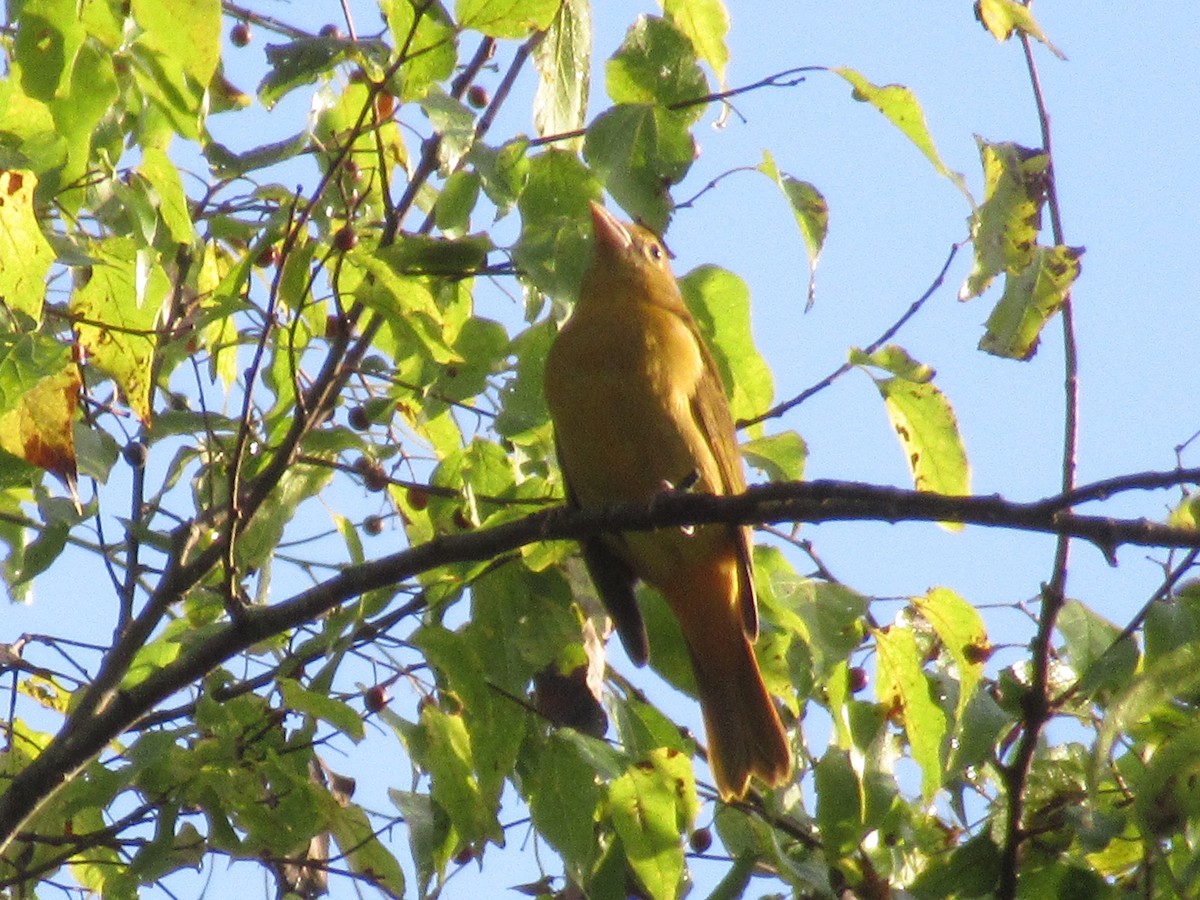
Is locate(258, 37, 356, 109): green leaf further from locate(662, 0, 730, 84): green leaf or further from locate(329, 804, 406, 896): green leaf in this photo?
locate(329, 804, 406, 896): green leaf

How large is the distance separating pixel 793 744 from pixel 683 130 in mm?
1844

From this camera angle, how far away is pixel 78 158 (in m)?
2.78

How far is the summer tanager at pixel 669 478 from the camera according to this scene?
150 inches

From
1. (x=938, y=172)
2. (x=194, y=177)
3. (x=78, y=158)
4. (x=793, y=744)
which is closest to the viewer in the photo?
(x=938, y=172)

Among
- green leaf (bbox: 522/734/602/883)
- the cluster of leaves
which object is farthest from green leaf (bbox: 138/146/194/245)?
green leaf (bbox: 522/734/602/883)

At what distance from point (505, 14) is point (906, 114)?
0.70 metres

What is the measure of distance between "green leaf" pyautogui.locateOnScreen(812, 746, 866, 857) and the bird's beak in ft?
7.84

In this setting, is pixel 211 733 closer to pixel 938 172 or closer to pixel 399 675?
pixel 399 675

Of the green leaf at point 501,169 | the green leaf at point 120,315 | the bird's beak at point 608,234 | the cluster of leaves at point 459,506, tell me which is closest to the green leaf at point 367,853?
the cluster of leaves at point 459,506

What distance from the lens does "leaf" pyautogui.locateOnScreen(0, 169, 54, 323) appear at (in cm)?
240

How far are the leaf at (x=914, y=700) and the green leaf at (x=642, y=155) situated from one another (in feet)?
2.80

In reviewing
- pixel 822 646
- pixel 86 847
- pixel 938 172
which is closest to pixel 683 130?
pixel 938 172

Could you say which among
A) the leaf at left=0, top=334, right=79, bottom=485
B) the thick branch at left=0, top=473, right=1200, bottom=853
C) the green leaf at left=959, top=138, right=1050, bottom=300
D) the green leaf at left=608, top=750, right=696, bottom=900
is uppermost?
the green leaf at left=959, top=138, right=1050, bottom=300

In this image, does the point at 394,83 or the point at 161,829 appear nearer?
the point at 394,83
